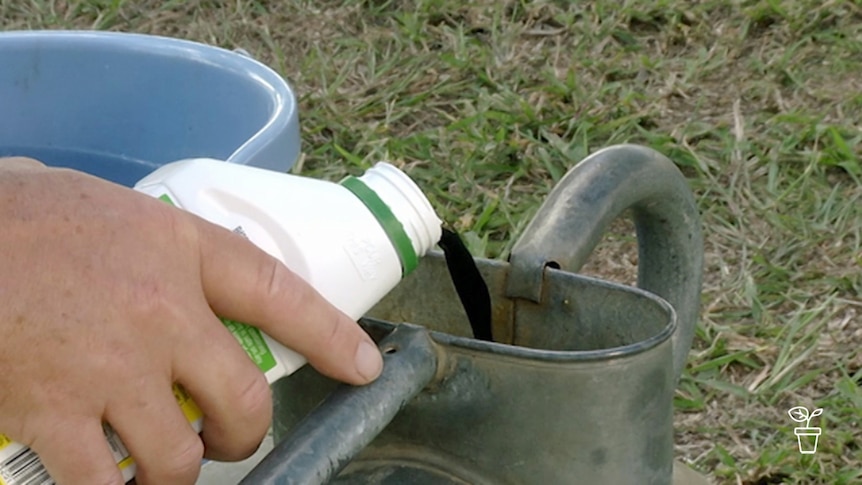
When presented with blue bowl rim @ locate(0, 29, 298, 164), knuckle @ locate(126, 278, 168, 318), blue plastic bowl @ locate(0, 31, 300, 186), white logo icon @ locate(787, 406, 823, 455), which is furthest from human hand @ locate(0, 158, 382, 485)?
white logo icon @ locate(787, 406, 823, 455)

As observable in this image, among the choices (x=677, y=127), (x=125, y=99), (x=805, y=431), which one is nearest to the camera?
(x=805, y=431)

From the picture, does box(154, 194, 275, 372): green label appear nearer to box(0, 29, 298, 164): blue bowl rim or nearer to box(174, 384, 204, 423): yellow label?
box(174, 384, 204, 423): yellow label

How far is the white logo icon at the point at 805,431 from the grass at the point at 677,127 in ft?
0.03

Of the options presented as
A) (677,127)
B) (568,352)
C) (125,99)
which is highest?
(568,352)

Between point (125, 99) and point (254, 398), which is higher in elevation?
point (254, 398)

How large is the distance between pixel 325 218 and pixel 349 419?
0.36 feet

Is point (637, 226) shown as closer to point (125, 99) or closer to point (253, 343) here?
point (253, 343)

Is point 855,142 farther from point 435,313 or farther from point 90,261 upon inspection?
point 90,261

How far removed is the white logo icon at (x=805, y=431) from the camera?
1.17 meters

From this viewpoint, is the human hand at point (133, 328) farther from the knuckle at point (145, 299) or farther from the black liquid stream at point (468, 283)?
the black liquid stream at point (468, 283)

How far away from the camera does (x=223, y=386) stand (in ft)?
1.60

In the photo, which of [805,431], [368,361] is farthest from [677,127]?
[368,361]

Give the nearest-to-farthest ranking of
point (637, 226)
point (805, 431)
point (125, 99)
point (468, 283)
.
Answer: point (468, 283), point (637, 226), point (805, 431), point (125, 99)

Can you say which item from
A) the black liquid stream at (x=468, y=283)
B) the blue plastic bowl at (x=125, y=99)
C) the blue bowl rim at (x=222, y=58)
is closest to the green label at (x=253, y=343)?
the black liquid stream at (x=468, y=283)
